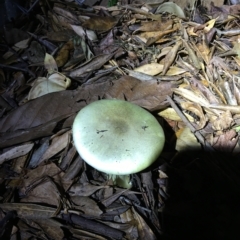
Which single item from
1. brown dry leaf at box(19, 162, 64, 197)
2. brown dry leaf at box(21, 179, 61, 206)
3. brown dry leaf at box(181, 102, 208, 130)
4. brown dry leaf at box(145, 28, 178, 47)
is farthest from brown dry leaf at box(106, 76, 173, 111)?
brown dry leaf at box(21, 179, 61, 206)

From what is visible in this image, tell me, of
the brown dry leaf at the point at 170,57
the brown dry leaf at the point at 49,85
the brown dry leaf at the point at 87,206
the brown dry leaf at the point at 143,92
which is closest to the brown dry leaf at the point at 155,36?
the brown dry leaf at the point at 170,57

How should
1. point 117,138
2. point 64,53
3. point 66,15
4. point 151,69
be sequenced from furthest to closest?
point 66,15, point 64,53, point 151,69, point 117,138

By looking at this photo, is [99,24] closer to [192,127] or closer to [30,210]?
[192,127]

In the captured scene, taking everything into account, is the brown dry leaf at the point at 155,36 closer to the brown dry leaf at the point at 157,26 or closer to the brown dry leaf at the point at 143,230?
the brown dry leaf at the point at 157,26

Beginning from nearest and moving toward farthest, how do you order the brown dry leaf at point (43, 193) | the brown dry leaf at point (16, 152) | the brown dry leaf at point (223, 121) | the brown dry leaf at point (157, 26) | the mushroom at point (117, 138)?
the mushroom at point (117, 138)
the brown dry leaf at point (43, 193)
the brown dry leaf at point (16, 152)
the brown dry leaf at point (223, 121)
the brown dry leaf at point (157, 26)

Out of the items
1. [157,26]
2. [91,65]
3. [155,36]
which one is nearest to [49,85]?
[91,65]
